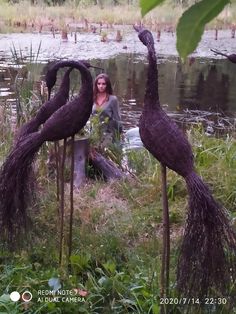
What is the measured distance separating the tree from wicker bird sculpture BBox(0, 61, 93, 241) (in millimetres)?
1740

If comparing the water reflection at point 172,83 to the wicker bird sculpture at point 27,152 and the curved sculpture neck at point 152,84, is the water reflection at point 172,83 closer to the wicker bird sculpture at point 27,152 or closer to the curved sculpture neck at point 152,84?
the wicker bird sculpture at point 27,152

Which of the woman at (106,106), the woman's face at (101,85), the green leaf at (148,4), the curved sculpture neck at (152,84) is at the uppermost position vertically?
the green leaf at (148,4)

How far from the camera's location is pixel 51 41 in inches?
731

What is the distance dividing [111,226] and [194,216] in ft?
4.80

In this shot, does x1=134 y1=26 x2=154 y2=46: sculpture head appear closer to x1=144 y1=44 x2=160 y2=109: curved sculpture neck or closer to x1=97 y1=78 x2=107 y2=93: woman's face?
x1=144 y1=44 x2=160 y2=109: curved sculpture neck

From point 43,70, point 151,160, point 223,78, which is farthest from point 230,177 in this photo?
point 223,78

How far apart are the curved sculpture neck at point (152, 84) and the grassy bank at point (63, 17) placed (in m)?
19.5

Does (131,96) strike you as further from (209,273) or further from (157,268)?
(209,273)

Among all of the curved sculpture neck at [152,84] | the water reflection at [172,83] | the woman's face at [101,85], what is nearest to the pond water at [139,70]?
the water reflection at [172,83]

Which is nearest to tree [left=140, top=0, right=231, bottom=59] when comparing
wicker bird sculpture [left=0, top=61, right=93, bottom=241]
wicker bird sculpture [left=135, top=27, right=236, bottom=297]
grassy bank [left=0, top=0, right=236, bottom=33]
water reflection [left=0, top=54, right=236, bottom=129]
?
wicker bird sculpture [left=135, top=27, right=236, bottom=297]

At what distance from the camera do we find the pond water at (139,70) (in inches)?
416

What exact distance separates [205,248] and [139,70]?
42.9ft

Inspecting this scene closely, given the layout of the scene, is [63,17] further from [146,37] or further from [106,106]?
[146,37]

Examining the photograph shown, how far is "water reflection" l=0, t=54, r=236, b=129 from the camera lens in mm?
10459
